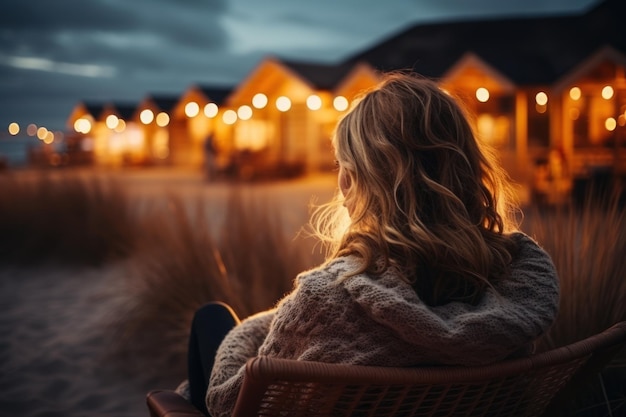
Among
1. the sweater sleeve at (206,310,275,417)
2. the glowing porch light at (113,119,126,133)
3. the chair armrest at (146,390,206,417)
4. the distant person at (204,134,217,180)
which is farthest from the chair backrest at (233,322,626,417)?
the glowing porch light at (113,119,126,133)

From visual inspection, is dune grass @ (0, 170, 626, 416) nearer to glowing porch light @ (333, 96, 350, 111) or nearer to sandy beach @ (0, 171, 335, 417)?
sandy beach @ (0, 171, 335, 417)

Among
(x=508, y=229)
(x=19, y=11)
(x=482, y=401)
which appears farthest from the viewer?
(x=19, y=11)

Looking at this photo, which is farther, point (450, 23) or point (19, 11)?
point (450, 23)

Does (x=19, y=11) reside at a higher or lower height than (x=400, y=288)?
higher

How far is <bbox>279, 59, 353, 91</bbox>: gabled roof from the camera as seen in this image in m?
22.4

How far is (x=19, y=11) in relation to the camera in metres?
15.5

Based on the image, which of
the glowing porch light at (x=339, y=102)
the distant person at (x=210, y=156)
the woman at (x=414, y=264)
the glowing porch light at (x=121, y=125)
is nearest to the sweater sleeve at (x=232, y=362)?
the woman at (x=414, y=264)

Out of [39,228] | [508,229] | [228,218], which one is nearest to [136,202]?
[39,228]

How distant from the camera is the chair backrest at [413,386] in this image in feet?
4.27

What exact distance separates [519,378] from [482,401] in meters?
0.11

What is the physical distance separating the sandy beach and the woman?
1955mm

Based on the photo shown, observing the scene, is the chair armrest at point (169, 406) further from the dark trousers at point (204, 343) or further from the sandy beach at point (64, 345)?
the sandy beach at point (64, 345)

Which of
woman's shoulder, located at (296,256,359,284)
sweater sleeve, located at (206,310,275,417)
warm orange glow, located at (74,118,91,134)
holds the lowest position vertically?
sweater sleeve, located at (206,310,275,417)

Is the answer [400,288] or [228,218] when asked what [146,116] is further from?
[400,288]
